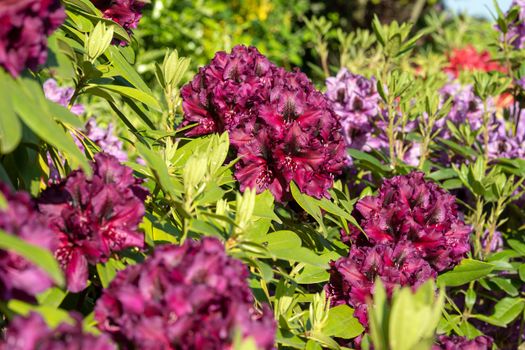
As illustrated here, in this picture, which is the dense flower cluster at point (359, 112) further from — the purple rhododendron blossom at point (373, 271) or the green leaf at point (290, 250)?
the green leaf at point (290, 250)

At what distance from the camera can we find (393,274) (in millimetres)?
1636

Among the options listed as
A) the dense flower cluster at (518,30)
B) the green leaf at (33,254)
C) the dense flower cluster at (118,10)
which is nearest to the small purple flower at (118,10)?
the dense flower cluster at (118,10)

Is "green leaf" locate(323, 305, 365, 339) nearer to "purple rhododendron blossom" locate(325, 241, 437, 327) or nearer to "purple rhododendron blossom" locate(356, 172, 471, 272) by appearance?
"purple rhododendron blossom" locate(325, 241, 437, 327)

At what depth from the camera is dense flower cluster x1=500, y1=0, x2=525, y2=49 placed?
2.98 metres

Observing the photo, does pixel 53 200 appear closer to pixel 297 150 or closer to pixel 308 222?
pixel 297 150

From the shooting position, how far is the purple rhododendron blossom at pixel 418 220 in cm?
181

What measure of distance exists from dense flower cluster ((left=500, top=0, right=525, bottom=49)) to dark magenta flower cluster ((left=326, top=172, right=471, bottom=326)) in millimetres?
1413

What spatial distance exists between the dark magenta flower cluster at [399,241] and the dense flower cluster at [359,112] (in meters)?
0.82

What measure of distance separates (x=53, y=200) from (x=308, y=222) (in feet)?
3.00

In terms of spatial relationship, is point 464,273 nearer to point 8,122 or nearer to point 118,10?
point 118,10

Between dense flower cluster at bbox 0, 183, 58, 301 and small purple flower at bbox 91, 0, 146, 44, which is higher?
small purple flower at bbox 91, 0, 146, 44

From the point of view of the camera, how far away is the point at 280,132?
1712 mm

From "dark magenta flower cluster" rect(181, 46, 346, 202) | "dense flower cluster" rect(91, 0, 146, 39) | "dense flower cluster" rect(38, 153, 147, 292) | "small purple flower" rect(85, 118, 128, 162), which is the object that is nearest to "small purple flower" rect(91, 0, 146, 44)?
"dense flower cluster" rect(91, 0, 146, 39)

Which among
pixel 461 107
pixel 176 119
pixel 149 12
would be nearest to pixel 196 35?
pixel 149 12
